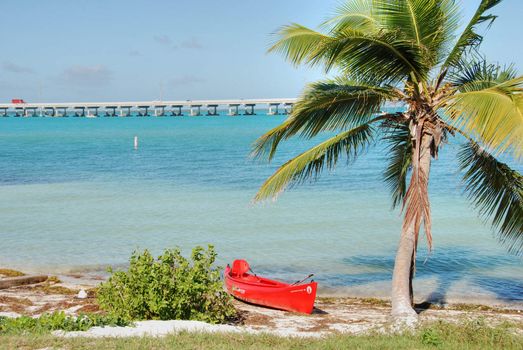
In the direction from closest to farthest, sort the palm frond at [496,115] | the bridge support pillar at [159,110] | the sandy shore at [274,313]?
1. the palm frond at [496,115]
2. the sandy shore at [274,313]
3. the bridge support pillar at [159,110]

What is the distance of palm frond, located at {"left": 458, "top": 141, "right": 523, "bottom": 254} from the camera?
11227 millimetres

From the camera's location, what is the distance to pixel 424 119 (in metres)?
10.9

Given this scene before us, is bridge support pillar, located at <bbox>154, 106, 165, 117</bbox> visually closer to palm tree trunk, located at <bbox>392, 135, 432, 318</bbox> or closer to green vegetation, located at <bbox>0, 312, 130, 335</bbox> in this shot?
palm tree trunk, located at <bbox>392, 135, 432, 318</bbox>

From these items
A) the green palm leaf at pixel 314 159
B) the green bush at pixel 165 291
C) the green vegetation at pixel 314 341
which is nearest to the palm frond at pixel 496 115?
the green palm leaf at pixel 314 159

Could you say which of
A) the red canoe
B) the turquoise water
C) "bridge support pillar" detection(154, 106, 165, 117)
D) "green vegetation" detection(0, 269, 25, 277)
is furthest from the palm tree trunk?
"bridge support pillar" detection(154, 106, 165, 117)

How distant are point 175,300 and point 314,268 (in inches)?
309

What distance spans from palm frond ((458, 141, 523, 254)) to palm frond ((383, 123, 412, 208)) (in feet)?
4.41

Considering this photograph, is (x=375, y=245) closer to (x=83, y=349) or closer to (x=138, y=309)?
(x=138, y=309)

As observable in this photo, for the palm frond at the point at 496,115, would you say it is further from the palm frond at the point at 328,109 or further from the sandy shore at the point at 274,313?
the sandy shore at the point at 274,313

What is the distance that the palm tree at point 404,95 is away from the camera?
1070 centimetres

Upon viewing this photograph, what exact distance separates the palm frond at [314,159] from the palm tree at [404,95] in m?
0.02

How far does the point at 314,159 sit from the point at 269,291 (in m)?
3.00

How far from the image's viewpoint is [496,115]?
8.84 m

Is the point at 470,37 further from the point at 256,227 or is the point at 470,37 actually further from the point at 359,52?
the point at 256,227
